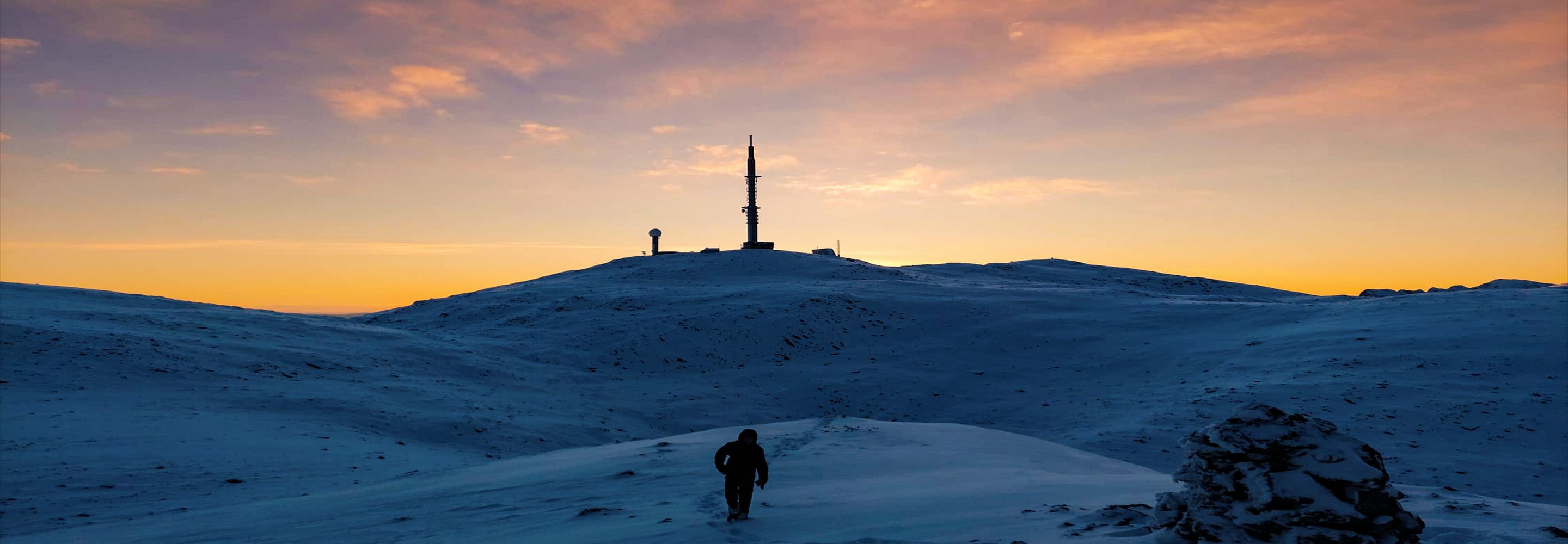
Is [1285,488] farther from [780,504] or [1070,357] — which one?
[1070,357]

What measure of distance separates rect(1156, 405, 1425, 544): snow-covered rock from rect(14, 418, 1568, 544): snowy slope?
79 centimetres

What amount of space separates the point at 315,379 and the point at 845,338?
22.7m

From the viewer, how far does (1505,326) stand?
3500 cm

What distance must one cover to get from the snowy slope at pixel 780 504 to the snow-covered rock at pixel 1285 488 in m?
0.79

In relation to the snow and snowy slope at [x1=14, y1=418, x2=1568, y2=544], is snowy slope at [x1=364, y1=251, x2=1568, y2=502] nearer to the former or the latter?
the snow

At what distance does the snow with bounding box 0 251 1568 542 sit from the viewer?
49.9 ft

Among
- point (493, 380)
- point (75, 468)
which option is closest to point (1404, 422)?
point (493, 380)

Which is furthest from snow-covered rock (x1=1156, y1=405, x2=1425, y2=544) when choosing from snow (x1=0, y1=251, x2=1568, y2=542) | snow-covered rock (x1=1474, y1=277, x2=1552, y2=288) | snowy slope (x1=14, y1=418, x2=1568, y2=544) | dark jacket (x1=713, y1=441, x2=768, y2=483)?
snow-covered rock (x1=1474, y1=277, x2=1552, y2=288)

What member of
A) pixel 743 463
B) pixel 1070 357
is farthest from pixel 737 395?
pixel 743 463

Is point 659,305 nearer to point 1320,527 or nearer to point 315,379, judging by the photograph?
point 315,379

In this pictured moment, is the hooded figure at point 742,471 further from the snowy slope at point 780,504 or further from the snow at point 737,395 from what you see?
the snow at point 737,395

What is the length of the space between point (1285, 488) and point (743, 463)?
6129 mm

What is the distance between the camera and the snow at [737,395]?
49.9 feet

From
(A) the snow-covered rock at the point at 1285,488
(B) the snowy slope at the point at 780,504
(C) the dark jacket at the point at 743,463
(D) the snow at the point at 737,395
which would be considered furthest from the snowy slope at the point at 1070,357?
(A) the snow-covered rock at the point at 1285,488
